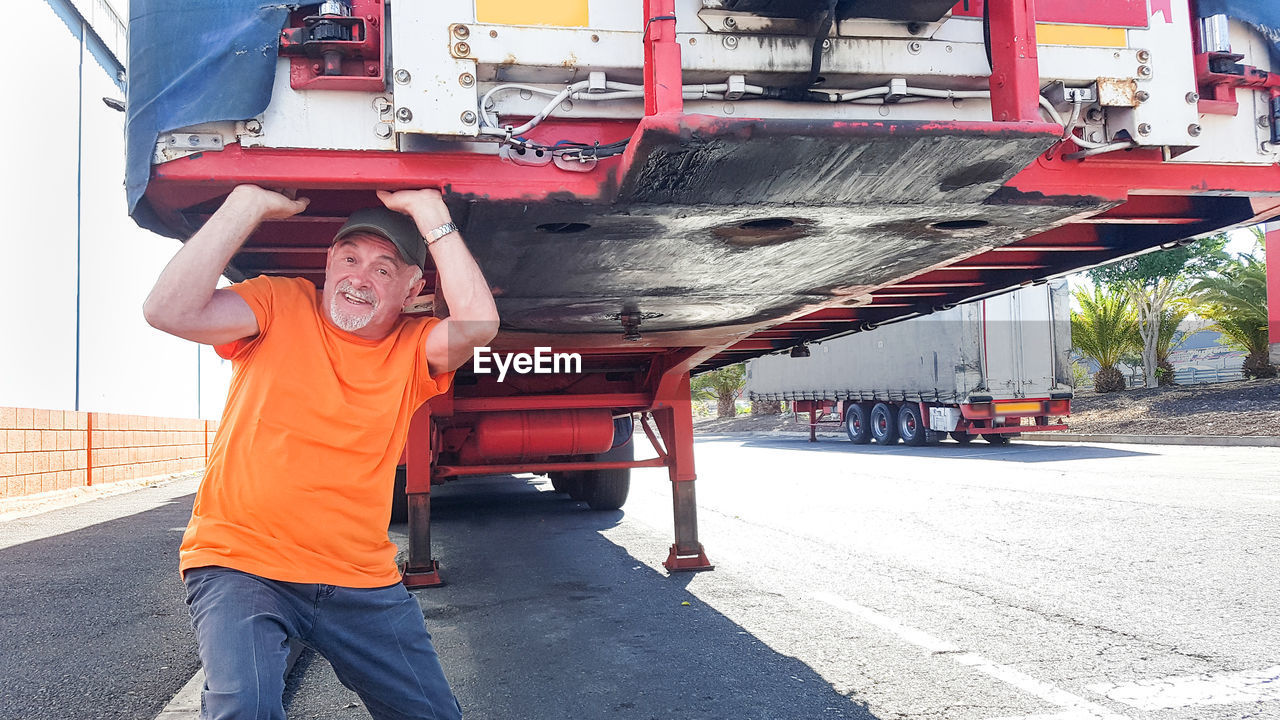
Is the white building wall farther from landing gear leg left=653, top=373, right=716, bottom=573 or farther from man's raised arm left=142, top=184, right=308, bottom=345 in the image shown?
man's raised arm left=142, top=184, right=308, bottom=345

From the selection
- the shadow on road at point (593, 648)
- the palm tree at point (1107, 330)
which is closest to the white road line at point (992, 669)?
the shadow on road at point (593, 648)

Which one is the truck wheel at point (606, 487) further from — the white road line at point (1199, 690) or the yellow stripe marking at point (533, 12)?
the yellow stripe marking at point (533, 12)

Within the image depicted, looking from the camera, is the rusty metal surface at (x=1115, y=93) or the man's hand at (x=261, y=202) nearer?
the man's hand at (x=261, y=202)

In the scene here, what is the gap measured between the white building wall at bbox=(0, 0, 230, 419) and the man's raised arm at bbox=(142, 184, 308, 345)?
9244 millimetres

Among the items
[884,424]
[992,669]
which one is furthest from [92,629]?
[884,424]

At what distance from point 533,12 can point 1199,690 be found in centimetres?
330

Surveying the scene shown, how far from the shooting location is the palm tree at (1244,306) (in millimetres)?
21312

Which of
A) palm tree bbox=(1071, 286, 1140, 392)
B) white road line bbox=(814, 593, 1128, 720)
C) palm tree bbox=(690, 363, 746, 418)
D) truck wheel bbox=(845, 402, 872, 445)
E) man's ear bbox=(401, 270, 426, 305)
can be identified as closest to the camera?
man's ear bbox=(401, 270, 426, 305)

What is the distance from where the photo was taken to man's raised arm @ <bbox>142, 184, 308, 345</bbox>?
2182 millimetres

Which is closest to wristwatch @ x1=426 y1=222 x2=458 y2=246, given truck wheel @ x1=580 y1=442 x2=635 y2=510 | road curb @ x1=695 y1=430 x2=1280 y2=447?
truck wheel @ x1=580 y1=442 x2=635 y2=510

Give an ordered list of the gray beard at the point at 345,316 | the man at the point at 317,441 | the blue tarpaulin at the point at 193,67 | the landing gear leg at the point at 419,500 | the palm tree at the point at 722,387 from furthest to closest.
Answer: the palm tree at the point at 722,387 → the landing gear leg at the point at 419,500 → the gray beard at the point at 345,316 → the blue tarpaulin at the point at 193,67 → the man at the point at 317,441

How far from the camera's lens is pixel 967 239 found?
3.17 m

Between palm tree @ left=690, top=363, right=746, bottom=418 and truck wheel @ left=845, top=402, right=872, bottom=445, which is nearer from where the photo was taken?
truck wheel @ left=845, top=402, right=872, bottom=445

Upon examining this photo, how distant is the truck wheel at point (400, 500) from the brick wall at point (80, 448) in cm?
511
